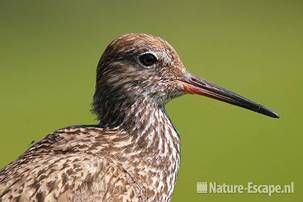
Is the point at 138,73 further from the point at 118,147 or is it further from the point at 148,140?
the point at 118,147

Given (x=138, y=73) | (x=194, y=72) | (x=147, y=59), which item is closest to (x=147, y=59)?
(x=147, y=59)

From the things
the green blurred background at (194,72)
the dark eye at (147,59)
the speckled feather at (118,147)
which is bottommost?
the speckled feather at (118,147)

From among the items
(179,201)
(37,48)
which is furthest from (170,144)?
(37,48)

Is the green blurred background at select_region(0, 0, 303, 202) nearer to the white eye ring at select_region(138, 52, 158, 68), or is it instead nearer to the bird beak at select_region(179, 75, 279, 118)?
the bird beak at select_region(179, 75, 279, 118)

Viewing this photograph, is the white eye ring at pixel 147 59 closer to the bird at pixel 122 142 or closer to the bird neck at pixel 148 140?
the bird at pixel 122 142

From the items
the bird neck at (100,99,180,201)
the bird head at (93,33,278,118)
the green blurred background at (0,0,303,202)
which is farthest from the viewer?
the green blurred background at (0,0,303,202)

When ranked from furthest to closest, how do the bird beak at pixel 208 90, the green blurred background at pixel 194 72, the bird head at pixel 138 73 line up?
the green blurred background at pixel 194 72 < the bird beak at pixel 208 90 < the bird head at pixel 138 73

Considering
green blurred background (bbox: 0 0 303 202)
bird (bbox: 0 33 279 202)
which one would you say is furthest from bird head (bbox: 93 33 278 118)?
green blurred background (bbox: 0 0 303 202)

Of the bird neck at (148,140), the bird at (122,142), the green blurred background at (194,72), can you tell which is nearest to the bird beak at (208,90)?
the bird at (122,142)
